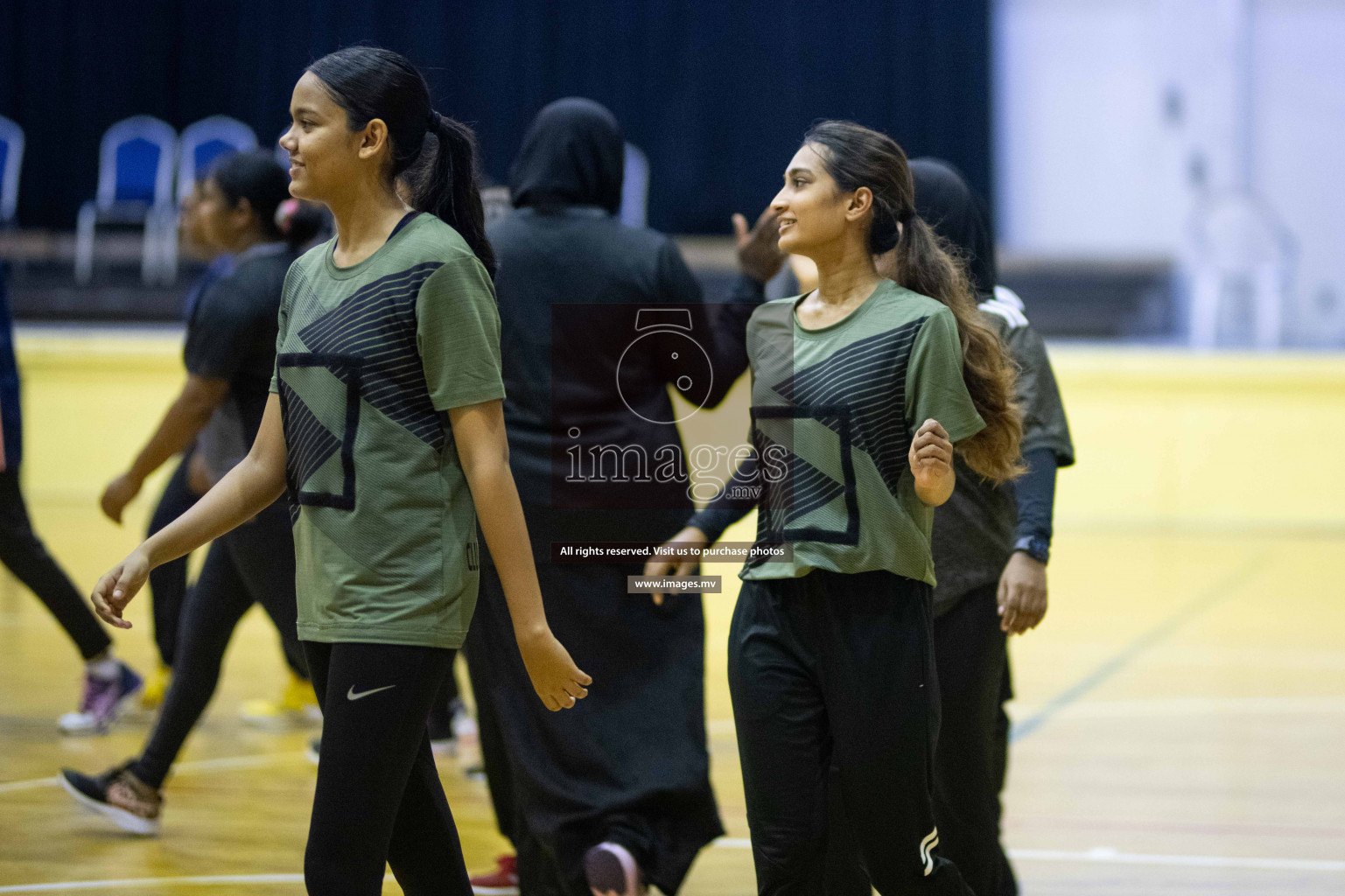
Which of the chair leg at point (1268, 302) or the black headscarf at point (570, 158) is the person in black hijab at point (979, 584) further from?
the chair leg at point (1268, 302)

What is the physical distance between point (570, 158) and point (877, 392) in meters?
1.12

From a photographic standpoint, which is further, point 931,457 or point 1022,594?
point 1022,594

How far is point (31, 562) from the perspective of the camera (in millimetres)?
3994

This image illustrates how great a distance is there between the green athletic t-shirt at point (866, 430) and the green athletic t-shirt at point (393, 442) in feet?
1.52

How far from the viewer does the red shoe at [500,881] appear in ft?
9.47

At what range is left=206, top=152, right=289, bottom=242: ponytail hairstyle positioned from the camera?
3.66 metres

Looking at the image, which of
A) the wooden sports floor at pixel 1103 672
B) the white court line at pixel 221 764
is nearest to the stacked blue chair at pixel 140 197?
the wooden sports floor at pixel 1103 672

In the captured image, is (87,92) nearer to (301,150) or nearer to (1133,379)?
(1133,379)

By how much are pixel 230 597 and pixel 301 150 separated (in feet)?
5.94

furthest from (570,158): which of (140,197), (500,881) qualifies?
(140,197)

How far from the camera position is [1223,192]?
11.4 meters

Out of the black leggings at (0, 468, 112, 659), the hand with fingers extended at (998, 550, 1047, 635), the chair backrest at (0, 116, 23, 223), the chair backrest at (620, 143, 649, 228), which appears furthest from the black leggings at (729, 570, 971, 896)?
the chair backrest at (0, 116, 23, 223)

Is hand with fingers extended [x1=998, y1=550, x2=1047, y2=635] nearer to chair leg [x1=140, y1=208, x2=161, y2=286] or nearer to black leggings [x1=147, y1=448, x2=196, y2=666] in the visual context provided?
black leggings [x1=147, y1=448, x2=196, y2=666]

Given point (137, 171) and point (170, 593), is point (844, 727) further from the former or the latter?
point (137, 171)
